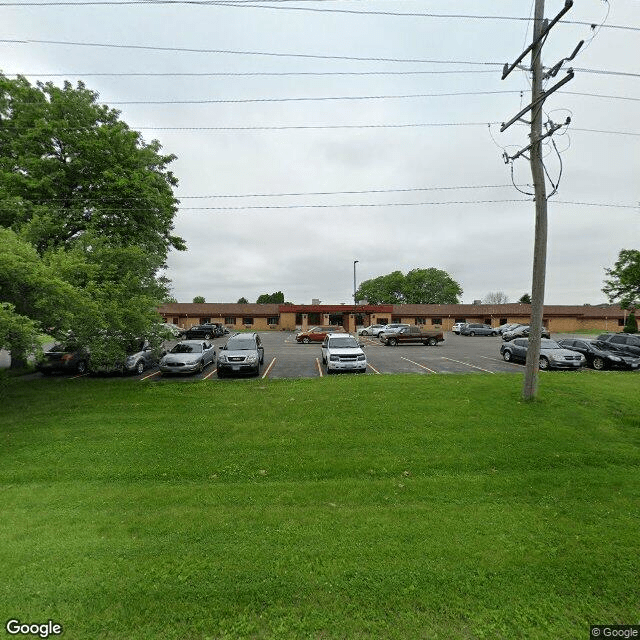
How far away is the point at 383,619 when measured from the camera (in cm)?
289

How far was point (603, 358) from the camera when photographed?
1652 centimetres

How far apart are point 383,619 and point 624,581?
244 centimetres

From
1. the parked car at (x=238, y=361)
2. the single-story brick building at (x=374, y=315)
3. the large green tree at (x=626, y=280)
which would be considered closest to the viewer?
the parked car at (x=238, y=361)

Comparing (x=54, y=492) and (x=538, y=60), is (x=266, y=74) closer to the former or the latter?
(x=538, y=60)

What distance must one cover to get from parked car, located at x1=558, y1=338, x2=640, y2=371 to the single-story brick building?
105 feet

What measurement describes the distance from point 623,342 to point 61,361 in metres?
28.3

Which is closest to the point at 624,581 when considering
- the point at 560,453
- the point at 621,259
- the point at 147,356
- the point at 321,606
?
the point at 321,606

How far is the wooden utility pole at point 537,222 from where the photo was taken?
8789 millimetres

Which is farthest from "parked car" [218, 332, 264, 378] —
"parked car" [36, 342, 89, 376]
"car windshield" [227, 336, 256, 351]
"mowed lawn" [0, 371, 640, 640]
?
"parked car" [36, 342, 89, 376]

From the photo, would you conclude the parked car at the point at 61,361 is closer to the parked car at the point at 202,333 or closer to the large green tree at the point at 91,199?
the large green tree at the point at 91,199

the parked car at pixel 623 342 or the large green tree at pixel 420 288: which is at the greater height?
the large green tree at pixel 420 288

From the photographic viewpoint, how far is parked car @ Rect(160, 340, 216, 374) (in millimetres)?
14781

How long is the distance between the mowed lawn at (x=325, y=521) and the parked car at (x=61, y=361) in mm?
7027

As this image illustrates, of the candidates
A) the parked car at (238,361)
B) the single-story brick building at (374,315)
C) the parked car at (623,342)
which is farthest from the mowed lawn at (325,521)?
the single-story brick building at (374,315)
